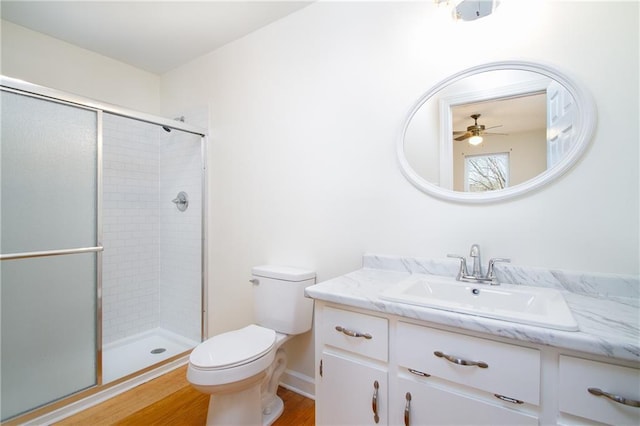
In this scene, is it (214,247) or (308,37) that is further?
(214,247)

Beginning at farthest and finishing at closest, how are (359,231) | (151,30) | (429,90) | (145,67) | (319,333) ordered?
(145,67) < (151,30) < (359,231) < (429,90) < (319,333)

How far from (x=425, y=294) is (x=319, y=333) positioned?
51 cm

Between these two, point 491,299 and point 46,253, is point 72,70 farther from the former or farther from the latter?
point 491,299

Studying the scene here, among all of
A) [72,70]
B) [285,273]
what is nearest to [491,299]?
[285,273]

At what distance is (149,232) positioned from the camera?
2.82 metres

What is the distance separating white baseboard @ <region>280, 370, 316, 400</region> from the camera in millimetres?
1856

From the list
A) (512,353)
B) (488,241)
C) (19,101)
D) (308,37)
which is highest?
(308,37)

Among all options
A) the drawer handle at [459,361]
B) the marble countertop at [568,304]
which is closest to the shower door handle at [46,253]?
the marble countertop at [568,304]

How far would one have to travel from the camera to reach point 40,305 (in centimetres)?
172

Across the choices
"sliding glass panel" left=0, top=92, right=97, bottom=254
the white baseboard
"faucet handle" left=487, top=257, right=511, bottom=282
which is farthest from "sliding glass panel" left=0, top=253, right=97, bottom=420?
"faucet handle" left=487, top=257, right=511, bottom=282

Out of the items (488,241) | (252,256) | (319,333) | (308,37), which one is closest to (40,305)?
(252,256)

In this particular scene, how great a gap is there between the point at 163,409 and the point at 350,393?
50.5 inches

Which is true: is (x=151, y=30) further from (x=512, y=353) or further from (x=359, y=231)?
(x=512, y=353)

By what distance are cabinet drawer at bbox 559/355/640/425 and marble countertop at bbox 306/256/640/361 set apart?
5 centimetres
